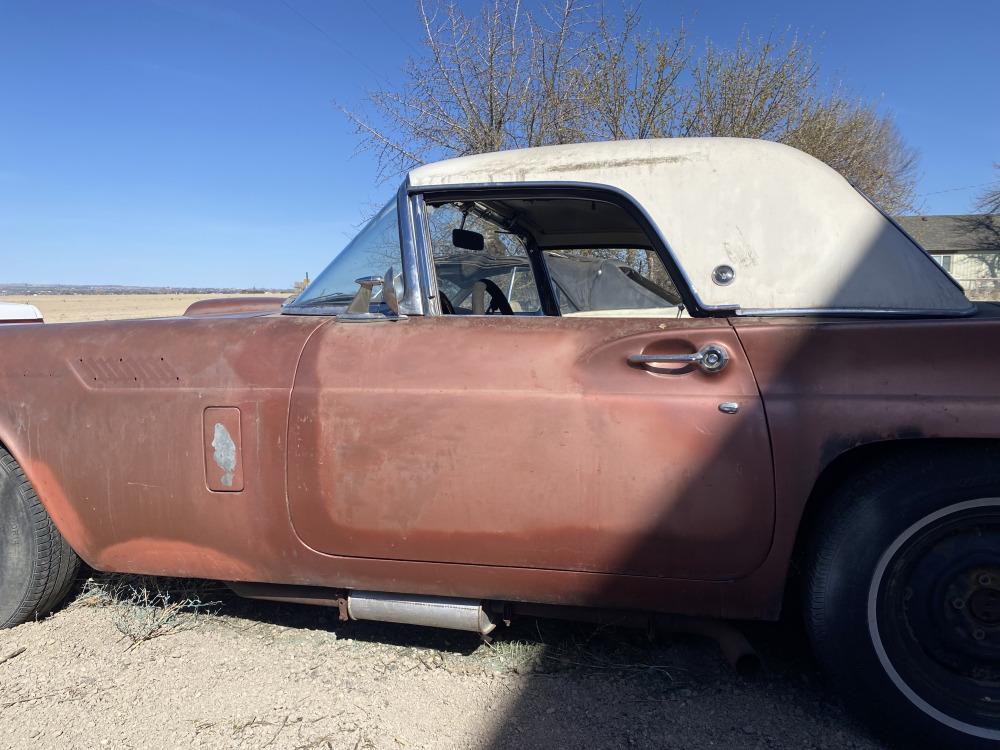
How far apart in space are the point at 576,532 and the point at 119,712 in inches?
60.7

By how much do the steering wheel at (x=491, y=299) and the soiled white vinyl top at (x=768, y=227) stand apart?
82 centimetres

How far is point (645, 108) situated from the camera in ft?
37.0

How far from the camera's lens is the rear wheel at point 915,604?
65.6 inches

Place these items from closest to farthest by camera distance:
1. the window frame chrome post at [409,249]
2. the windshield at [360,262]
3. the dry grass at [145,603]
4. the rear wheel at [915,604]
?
1. the rear wheel at [915,604]
2. the window frame chrome post at [409,249]
3. the windshield at [360,262]
4. the dry grass at [145,603]

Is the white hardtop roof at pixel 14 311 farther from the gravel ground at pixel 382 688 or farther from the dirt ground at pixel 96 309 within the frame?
the gravel ground at pixel 382 688

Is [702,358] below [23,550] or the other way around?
the other way around

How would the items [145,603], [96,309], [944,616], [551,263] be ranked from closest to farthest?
[944,616]
[145,603]
[551,263]
[96,309]

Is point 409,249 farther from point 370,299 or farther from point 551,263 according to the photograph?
point 551,263

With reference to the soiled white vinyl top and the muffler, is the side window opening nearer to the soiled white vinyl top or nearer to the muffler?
the soiled white vinyl top

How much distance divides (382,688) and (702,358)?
146 centimetres

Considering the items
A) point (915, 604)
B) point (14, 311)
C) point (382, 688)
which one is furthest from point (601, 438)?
point (14, 311)

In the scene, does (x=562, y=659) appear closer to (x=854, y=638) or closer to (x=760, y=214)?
(x=854, y=638)

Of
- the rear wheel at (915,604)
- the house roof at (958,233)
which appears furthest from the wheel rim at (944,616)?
the house roof at (958,233)

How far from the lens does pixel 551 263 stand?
134 inches
